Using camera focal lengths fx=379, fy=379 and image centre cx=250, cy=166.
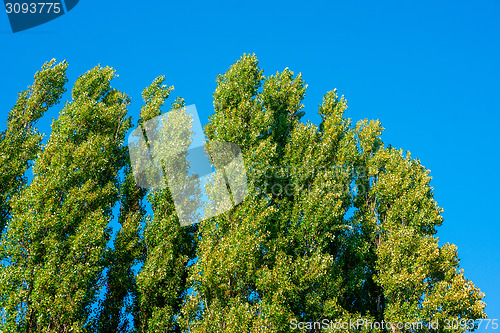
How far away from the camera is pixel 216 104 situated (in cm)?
2214

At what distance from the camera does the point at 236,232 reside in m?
16.3

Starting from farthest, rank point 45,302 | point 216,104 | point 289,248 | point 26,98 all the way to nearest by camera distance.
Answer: point 26,98 → point 216,104 → point 289,248 → point 45,302

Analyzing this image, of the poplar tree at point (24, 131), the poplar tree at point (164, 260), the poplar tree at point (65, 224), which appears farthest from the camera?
the poplar tree at point (24, 131)

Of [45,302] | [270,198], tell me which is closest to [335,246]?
[270,198]

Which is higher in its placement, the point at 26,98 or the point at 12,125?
the point at 26,98

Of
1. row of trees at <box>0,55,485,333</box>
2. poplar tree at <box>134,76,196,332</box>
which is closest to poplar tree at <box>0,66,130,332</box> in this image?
row of trees at <box>0,55,485,333</box>

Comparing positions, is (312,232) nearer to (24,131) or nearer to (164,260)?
(164,260)

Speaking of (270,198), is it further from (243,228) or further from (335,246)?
(335,246)

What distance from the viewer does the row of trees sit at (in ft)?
50.8

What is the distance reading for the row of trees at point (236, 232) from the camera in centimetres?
1548

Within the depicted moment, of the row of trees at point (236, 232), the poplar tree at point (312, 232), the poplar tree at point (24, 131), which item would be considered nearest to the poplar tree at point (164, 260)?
the row of trees at point (236, 232)

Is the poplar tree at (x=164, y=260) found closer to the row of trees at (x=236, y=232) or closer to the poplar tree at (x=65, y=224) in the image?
the row of trees at (x=236, y=232)

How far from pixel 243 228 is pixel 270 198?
92.9 inches

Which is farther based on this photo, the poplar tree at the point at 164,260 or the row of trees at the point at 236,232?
the poplar tree at the point at 164,260
